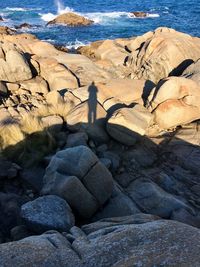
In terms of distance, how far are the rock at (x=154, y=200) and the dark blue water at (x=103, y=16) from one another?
24794mm

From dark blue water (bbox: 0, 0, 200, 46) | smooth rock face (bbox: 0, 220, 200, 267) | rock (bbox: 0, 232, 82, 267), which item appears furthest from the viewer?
dark blue water (bbox: 0, 0, 200, 46)

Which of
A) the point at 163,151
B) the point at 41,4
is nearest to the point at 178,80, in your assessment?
the point at 163,151

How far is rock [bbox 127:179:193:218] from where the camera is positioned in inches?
476

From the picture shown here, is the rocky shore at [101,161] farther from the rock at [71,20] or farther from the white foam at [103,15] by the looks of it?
the white foam at [103,15]

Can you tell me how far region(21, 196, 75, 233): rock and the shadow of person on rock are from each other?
5601 millimetres

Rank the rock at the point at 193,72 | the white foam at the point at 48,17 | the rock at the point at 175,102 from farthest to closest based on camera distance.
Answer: the white foam at the point at 48,17 → the rock at the point at 193,72 → the rock at the point at 175,102

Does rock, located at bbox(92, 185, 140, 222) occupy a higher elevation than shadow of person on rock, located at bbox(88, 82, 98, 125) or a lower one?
lower

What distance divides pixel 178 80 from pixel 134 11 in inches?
1605

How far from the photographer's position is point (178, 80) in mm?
17016

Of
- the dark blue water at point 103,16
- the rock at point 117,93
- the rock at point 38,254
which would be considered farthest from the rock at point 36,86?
the dark blue water at point 103,16

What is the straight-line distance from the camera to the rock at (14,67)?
19328mm

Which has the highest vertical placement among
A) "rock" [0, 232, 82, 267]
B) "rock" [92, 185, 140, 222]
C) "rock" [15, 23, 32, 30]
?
"rock" [0, 232, 82, 267]

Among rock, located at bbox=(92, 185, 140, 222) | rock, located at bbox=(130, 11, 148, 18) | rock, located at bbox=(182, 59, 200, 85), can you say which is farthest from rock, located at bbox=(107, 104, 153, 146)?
rock, located at bbox=(130, 11, 148, 18)

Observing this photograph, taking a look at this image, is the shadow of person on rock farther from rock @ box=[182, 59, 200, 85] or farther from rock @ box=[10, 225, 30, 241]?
rock @ box=[10, 225, 30, 241]
